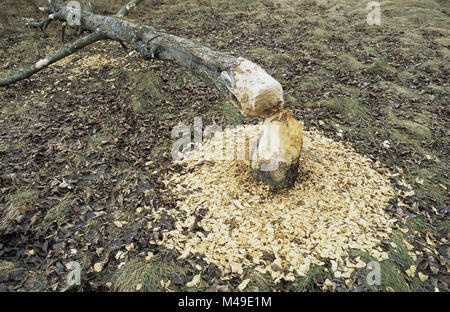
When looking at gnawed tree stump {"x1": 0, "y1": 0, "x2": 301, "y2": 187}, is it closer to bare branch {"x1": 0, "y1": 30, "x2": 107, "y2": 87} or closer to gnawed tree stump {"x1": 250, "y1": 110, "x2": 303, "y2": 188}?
gnawed tree stump {"x1": 250, "y1": 110, "x2": 303, "y2": 188}

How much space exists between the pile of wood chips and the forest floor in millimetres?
139

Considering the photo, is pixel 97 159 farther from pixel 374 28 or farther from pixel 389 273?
pixel 374 28

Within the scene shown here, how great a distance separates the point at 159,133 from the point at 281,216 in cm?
287

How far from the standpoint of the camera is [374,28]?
33.0 ft

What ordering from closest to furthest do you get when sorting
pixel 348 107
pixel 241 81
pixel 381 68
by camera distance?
pixel 241 81 → pixel 348 107 → pixel 381 68

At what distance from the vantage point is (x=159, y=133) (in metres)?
4.94

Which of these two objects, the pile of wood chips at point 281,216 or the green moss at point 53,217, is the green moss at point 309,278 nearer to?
the pile of wood chips at point 281,216

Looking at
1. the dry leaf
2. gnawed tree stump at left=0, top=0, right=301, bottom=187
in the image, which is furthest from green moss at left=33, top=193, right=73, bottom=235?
gnawed tree stump at left=0, top=0, right=301, bottom=187

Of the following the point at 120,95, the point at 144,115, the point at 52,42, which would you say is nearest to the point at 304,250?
the point at 144,115

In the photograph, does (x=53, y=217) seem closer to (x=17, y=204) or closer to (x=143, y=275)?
(x=17, y=204)

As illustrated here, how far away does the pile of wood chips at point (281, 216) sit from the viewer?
2928 millimetres

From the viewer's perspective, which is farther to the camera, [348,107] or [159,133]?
[348,107]

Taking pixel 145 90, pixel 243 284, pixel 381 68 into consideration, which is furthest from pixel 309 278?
pixel 381 68

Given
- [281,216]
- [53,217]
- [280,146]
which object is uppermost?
[280,146]
